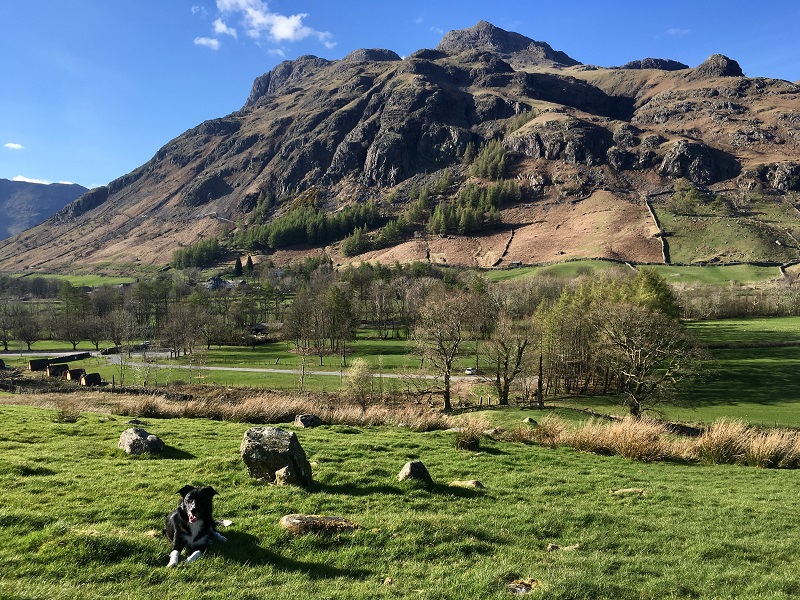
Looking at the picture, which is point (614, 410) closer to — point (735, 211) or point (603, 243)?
point (603, 243)

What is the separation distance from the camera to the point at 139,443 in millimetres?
15711

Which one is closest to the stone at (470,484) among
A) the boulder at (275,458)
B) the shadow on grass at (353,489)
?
the shadow on grass at (353,489)

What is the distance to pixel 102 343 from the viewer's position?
11600cm

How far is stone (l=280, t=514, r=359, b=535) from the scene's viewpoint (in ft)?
30.6

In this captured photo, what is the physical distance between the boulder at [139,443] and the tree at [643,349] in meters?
39.8

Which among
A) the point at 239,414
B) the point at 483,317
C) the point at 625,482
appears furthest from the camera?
the point at 483,317

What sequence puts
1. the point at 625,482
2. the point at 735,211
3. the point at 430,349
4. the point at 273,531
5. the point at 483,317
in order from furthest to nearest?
the point at 735,211 → the point at 483,317 → the point at 430,349 → the point at 625,482 → the point at 273,531

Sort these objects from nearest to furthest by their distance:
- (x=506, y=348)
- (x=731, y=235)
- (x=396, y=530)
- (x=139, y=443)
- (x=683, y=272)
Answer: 1. (x=396, y=530)
2. (x=139, y=443)
3. (x=506, y=348)
4. (x=683, y=272)
5. (x=731, y=235)

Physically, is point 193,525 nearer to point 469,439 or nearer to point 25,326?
point 469,439

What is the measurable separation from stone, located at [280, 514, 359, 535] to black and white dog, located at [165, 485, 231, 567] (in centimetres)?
140

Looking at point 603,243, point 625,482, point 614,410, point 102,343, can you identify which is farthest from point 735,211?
point 102,343

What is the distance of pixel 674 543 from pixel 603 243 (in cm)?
18006

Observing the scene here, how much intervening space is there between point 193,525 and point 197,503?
40 cm

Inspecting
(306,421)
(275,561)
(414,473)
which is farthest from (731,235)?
(275,561)
